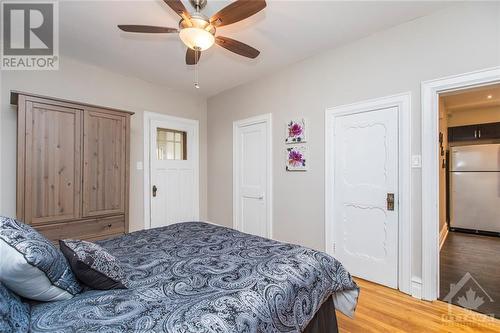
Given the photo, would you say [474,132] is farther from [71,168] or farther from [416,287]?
[71,168]

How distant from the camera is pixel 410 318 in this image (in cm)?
197

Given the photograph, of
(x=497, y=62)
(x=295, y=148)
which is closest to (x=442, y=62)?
(x=497, y=62)

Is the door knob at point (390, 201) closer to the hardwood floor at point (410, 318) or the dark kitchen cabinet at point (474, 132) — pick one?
the hardwood floor at point (410, 318)

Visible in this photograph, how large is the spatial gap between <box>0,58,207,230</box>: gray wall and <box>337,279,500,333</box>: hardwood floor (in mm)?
3043

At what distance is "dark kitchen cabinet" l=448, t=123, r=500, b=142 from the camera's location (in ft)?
14.8

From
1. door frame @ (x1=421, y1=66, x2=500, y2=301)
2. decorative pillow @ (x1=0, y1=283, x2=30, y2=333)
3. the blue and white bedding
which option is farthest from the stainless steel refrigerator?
decorative pillow @ (x1=0, y1=283, x2=30, y2=333)

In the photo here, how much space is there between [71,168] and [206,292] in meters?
2.31

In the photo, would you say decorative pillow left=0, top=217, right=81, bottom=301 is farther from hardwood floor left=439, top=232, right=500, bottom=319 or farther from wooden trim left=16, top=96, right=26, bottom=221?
hardwood floor left=439, top=232, right=500, bottom=319

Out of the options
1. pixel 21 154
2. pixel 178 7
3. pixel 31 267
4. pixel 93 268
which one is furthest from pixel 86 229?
pixel 178 7

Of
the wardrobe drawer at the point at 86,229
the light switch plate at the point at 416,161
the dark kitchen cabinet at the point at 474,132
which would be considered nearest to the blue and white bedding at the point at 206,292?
the wardrobe drawer at the point at 86,229

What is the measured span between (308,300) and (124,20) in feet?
8.97

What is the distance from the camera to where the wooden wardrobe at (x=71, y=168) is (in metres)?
2.34

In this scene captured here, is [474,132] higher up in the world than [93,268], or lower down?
higher up

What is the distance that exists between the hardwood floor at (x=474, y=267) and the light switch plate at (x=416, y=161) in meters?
1.24
